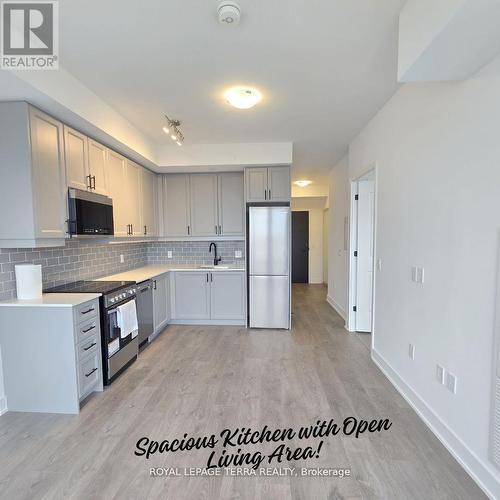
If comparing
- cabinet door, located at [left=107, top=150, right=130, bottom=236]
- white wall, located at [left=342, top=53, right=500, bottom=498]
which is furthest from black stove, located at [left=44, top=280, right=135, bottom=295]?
white wall, located at [left=342, top=53, right=500, bottom=498]

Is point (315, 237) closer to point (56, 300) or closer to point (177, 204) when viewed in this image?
point (177, 204)

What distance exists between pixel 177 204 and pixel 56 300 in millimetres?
2585

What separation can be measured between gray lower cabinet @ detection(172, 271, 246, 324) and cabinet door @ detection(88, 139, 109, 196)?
166 centimetres

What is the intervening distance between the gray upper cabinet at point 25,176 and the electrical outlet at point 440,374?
10.3ft

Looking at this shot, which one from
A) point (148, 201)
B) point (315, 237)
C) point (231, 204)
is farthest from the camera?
point (315, 237)

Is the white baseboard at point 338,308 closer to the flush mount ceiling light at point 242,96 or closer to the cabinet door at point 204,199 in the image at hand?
the cabinet door at point 204,199

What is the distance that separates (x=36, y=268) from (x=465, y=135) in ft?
10.6

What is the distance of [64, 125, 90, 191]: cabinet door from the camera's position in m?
2.54

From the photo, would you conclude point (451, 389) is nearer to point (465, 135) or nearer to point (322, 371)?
point (322, 371)

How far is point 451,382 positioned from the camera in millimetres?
1853

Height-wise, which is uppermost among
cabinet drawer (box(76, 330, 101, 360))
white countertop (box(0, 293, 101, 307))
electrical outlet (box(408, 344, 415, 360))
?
white countertop (box(0, 293, 101, 307))

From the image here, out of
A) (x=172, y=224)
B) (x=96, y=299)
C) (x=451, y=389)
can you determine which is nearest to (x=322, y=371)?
(x=451, y=389)

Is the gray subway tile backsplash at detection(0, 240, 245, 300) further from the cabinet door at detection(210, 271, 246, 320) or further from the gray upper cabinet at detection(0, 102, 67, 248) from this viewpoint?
the cabinet door at detection(210, 271, 246, 320)

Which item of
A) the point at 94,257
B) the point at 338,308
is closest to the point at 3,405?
the point at 94,257
